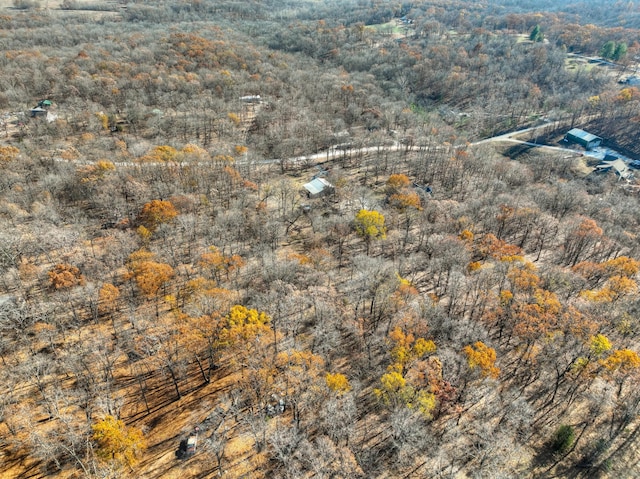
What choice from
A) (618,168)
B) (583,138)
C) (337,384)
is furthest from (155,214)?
(583,138)

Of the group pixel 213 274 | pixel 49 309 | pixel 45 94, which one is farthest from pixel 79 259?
pixel 45 94

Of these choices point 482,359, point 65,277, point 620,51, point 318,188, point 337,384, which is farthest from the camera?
point 620,51

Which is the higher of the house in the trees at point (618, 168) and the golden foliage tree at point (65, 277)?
the golden foliage tree at point (65, 277)

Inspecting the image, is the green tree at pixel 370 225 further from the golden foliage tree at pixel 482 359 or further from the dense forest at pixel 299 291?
the golden foliage tree at pixel 482 359

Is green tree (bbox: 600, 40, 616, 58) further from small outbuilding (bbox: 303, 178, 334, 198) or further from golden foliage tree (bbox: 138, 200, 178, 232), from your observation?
golden foliage tree (bbox: 138, 200, 178, 232)

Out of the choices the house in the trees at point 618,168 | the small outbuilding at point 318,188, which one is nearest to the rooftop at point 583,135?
the house in the trees at point 618,168

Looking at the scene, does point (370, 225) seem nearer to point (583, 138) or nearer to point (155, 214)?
point (155, 214)

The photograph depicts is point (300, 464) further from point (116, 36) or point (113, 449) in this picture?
point (116, 36)
